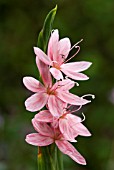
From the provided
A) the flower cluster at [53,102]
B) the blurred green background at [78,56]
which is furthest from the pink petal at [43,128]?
the blurred green background at [78,56]

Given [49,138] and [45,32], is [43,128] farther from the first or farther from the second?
[45,32]

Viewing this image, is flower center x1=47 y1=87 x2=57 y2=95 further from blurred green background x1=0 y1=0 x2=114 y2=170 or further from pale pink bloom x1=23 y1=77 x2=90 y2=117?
blurred green background x1=0 y1=0 x2=114 y2=170

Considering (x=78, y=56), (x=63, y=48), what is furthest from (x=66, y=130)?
(x=78, y=56)

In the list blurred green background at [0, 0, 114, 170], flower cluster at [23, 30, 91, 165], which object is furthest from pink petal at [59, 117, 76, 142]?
blurred green background at [0, 0, 114, 170]

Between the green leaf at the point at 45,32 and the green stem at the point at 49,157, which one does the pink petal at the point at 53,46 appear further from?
the green stem at the point at 49,157
